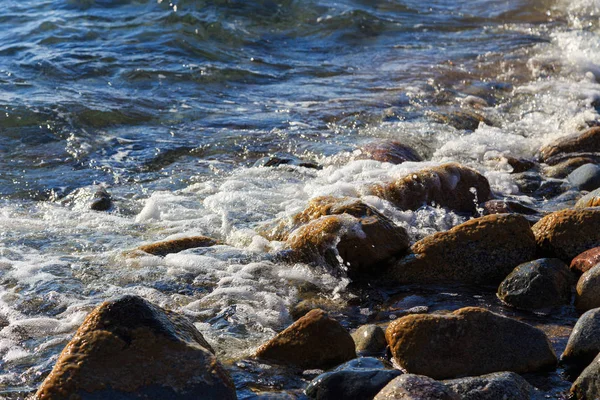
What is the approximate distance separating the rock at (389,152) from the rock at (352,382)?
3990mm

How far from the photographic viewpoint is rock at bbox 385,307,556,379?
3662 mm

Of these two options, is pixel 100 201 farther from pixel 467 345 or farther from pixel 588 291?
pixel 588 291

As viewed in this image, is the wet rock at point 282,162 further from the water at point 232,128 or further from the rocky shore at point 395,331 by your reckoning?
the rocky shore at point 395,331

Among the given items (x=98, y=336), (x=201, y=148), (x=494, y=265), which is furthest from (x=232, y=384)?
(x=201, y=148)

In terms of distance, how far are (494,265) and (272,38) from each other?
8866 millimetres

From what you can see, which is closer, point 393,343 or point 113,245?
point 393,343

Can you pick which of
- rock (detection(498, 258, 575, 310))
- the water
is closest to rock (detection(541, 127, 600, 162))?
the water

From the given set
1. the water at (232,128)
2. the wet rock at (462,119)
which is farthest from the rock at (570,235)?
the wet rock at (462,119)

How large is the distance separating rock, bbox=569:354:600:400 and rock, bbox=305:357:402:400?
2.56ft

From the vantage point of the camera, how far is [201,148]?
26.8 ft

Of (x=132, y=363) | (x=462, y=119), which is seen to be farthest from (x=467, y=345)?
(x=462, y=119)

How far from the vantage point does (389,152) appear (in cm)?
747

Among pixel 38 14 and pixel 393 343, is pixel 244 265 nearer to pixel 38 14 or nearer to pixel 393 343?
pixel 393 343

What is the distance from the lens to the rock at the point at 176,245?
535cm
